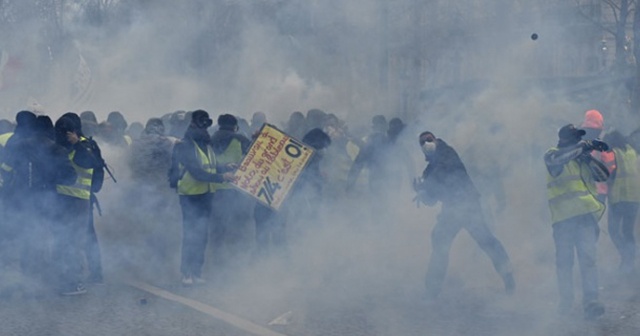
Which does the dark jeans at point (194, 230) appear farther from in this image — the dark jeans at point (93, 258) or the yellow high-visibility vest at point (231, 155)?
the dark jeans at point (93, 258)

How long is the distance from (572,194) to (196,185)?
3.42 metres

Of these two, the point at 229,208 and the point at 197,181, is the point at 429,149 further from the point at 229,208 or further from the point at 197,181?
the point at 229,208

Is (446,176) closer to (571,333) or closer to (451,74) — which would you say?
(571,333)

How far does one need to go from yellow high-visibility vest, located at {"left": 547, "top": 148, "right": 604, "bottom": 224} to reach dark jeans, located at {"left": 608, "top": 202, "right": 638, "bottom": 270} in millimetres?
2092

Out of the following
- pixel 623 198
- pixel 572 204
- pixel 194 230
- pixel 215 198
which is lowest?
pixel 194 230

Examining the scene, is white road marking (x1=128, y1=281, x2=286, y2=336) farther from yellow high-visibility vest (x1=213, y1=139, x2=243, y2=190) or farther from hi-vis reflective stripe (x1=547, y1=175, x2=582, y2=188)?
hi-vis reflective stripe (x1=547, y1=175, x2=582, y2=188)

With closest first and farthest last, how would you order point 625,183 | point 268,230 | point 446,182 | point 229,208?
point 446,182, point 625,183, point 268,230, point 229,208

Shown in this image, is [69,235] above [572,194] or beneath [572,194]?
beneath

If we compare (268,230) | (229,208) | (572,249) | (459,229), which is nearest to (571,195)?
(572,249)

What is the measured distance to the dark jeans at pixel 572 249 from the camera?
7516 millimetres

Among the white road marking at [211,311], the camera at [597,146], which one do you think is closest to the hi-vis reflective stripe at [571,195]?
the camera at [597,146]

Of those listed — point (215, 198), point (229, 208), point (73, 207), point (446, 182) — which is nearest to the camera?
point (446, 182)

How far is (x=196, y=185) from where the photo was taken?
9266mm

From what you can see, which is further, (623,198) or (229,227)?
(229,227)
